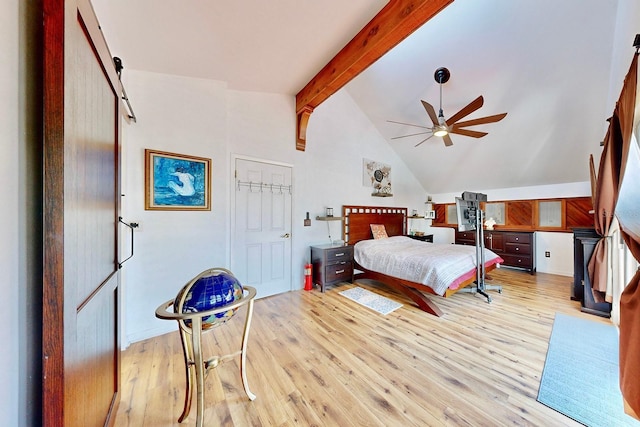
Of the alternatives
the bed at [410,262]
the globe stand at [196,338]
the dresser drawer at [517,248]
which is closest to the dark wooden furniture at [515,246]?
the dresser drawer at [517,248]

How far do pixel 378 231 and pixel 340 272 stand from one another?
1.41 m

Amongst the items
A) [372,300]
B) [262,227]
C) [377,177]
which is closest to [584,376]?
[372,300]

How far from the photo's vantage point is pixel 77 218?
745 millimetres

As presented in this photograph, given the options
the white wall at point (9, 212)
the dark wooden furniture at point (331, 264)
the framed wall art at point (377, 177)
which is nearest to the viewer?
the white wall at point (9, 212)

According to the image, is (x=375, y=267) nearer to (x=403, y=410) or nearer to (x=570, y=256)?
(x=403, y=410)

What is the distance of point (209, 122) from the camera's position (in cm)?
264

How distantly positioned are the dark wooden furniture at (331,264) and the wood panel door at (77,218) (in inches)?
105

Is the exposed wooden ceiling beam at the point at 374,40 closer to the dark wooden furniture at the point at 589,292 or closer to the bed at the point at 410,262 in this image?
the bed at the point at 410,262

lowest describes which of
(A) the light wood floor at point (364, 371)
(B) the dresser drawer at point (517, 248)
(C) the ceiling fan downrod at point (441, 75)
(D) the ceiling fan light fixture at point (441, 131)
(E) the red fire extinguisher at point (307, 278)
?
A: (A) the light wood floor at point (364, 371)

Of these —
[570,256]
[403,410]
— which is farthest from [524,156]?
[403,410]

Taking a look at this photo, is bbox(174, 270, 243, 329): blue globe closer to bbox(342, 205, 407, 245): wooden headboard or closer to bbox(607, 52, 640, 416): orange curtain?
bbox(607, 52, 640, 416): orange curtain

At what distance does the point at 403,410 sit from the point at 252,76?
3461 mm

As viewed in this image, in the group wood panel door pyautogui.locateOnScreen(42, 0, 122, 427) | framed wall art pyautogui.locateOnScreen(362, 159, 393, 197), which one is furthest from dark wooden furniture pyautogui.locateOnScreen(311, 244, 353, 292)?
wood panel door pyautogui.locateOnScreen(42, 0, 122, 427)

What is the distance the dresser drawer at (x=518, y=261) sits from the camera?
4.50m
